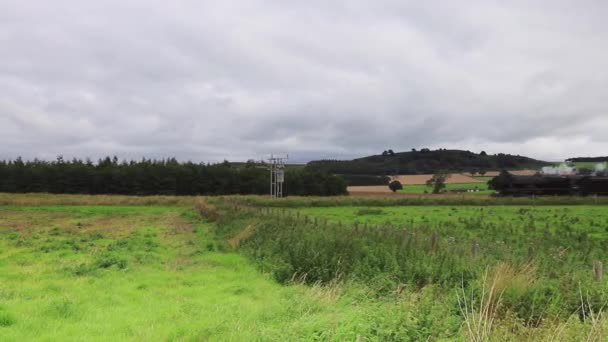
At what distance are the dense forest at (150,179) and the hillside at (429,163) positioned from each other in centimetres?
2428

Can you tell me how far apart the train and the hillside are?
39988mm

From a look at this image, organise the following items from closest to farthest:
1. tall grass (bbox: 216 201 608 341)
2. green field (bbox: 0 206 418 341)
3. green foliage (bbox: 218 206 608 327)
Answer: green field (bbox: 0 206 418 341)
tall grass (bbox: 216 201 608 341)
green foliage (bbox: 218 206 608 327)

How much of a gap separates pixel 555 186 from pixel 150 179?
236 ft

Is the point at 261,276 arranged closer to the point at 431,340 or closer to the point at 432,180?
the point at 431,340

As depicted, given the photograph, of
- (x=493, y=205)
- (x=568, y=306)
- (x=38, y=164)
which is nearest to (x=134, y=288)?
(x=568, y=306)

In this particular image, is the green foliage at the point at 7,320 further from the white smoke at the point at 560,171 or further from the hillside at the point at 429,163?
the hillside at the point at 429,163

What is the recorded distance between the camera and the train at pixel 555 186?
2717 inches

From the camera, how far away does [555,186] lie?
230ft

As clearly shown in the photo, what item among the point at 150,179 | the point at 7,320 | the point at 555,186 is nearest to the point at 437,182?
the point at 555,186

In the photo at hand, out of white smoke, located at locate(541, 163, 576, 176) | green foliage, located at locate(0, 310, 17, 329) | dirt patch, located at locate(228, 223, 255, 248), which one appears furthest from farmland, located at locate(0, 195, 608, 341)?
white smoke, located at locate(541, 163, 576, 176)

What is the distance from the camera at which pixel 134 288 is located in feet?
34.5

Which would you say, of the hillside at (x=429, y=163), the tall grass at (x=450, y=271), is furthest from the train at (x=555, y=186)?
the tall grass at (x=450, y=271)

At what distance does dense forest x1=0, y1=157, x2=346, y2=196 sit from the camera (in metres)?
82.7

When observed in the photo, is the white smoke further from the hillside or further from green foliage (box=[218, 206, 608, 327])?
green foliage (box=[218, 206, 608, 327])
